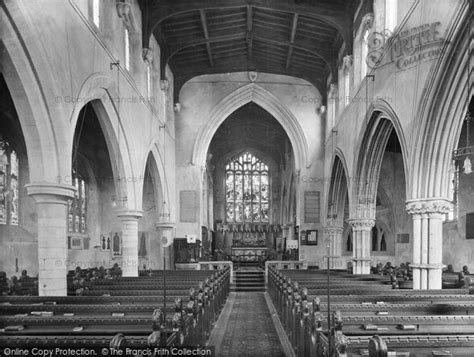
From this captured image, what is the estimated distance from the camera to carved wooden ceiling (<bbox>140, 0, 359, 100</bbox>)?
1477cm

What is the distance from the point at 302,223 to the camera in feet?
69.3

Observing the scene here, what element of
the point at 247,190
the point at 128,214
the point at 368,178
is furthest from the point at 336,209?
the point at 247,190

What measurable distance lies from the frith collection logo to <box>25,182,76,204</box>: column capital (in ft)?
22.7

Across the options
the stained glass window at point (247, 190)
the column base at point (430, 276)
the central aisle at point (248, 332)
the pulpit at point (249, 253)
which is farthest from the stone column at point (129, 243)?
the stained glass window at point (247, 190)

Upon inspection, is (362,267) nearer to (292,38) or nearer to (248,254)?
(292,38)

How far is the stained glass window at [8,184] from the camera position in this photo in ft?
46.1

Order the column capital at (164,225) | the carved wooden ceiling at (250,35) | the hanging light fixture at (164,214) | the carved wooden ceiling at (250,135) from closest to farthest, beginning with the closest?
the carved wooden ceiling at (250,35), the column capital at (164,225), the hanging light fixture at (164,214), the carved wooden ceiling at (250,135)

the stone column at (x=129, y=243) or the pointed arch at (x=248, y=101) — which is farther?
the pointed arch at (x=248, y=101)

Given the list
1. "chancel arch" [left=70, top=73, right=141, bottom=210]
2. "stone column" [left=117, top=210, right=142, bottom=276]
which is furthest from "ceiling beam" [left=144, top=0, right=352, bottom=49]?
"stone column" [left=117, top=210, right=142, bottom=276]

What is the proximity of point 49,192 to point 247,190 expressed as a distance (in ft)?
81.0

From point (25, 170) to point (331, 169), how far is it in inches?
471

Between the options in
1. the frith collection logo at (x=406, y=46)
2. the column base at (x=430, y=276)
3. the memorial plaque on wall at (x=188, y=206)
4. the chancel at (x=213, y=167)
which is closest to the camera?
the chancel at (x=213, y=167)

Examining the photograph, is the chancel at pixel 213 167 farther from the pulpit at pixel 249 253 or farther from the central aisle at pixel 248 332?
the pulpit at pixel 249 253

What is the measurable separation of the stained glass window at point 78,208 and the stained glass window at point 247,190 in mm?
14115
